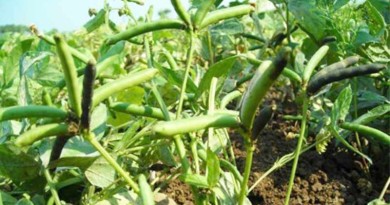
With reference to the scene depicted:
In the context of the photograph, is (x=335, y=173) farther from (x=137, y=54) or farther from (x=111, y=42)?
(x=137, y=54)

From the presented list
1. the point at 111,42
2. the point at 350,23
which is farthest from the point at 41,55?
the point at 350,23

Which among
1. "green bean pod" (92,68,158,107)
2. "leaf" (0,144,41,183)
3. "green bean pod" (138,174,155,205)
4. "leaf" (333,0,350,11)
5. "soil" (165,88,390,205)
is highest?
"green bean pod" (92,68,158,107)

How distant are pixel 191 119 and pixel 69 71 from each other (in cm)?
14

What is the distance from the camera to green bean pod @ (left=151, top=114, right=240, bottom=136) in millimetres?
535

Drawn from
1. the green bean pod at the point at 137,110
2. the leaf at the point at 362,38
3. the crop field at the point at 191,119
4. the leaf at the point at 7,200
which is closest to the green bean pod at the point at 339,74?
the crop field at the point at 191,119

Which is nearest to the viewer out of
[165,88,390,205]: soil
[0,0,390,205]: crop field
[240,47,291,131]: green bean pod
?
[240,47,291,131]: green bean pod

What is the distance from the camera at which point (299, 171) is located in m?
1.14

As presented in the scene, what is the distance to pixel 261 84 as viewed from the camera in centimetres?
49

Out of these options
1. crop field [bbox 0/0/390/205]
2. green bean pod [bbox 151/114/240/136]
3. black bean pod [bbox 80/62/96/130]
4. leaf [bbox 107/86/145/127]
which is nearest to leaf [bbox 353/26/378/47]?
crop field [bbox 0/0/390/205]

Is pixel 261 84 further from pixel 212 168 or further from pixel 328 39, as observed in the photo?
pixel 328 39

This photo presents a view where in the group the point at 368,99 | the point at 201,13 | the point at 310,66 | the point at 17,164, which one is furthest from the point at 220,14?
the point at 368,99

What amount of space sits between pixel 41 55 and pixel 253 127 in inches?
17.7

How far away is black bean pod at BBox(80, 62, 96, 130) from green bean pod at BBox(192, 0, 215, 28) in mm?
265

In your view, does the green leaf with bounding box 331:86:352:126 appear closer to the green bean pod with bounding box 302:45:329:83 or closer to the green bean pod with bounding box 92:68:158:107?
the green bean pod with bounding box 302:45:329:83
